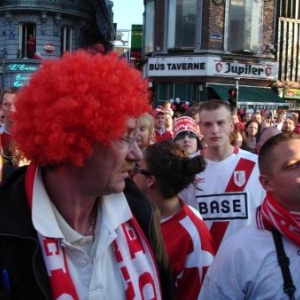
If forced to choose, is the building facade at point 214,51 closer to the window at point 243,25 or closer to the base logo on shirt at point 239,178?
the window at point 243,25

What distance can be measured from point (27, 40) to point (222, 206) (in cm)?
3647

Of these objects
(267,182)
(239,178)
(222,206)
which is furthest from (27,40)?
(267,182)

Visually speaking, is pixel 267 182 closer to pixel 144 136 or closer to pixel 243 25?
pixel 144 136

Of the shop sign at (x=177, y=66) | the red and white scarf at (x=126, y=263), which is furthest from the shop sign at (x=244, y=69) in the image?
the red and white scarf at (x=126, y=263)

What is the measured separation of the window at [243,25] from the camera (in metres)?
25.8

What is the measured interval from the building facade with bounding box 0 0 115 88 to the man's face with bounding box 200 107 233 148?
3256 cm

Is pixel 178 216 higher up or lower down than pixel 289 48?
lower down

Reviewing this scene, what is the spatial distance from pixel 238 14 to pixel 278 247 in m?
25.1

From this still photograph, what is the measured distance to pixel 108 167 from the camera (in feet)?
6.55

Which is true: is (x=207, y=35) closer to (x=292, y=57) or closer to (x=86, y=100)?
(x=292, y=57)

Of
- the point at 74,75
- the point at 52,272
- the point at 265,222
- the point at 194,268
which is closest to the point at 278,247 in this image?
the point at 265,222

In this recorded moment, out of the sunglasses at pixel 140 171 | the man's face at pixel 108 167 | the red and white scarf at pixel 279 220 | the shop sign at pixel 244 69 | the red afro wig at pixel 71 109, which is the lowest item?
the red and white scarf at pixel 279 220

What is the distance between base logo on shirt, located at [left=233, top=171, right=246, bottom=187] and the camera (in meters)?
4.04

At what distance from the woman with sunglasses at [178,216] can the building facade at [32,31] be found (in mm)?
33792
